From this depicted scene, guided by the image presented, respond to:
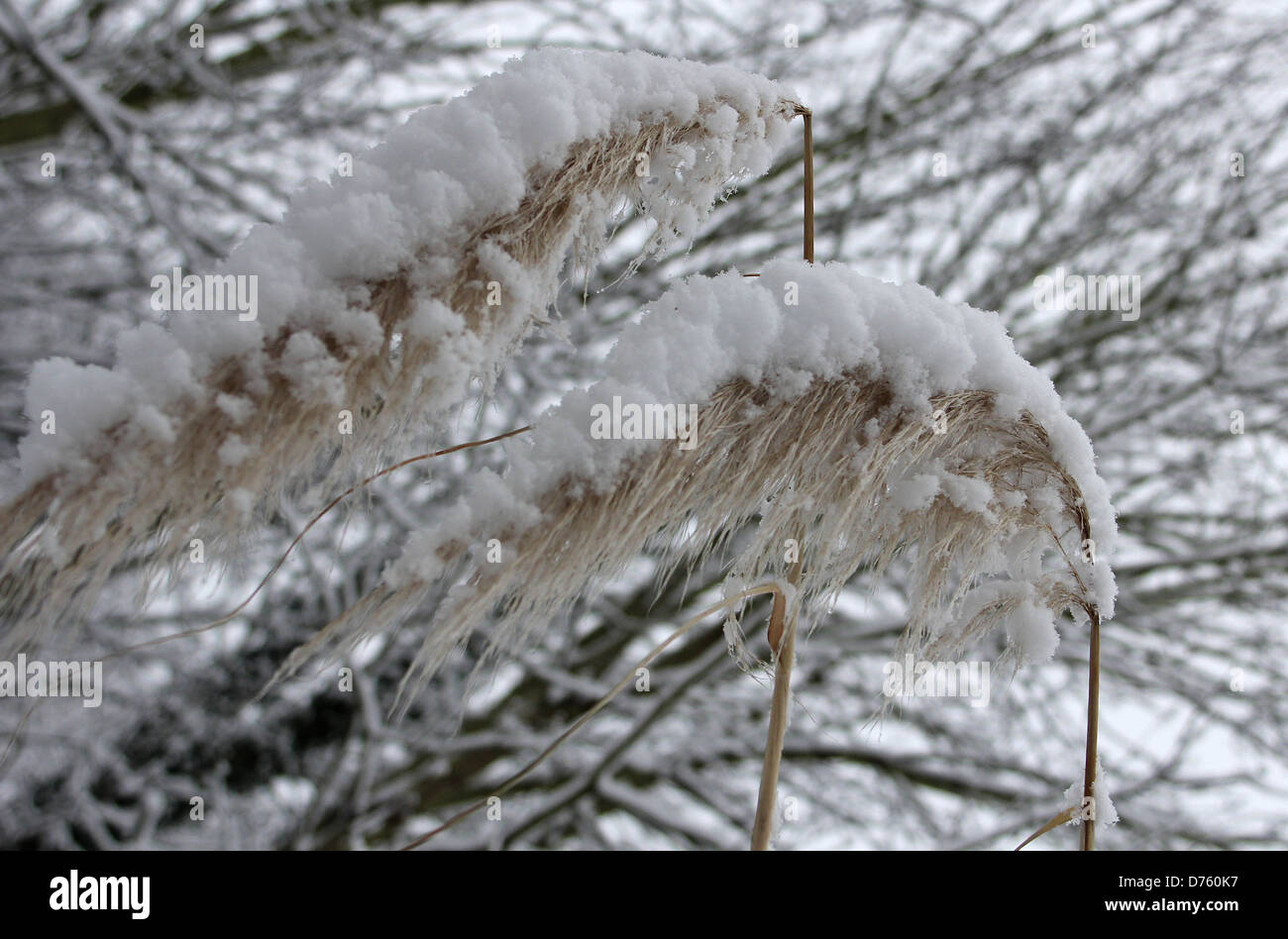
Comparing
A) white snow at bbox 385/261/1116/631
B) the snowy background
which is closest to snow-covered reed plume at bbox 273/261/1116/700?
white snow at bbox 385/261/1116/631

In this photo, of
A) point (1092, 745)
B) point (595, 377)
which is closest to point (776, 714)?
point (1092, 745)

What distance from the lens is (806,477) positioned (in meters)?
0.55

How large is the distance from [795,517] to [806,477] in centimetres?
3

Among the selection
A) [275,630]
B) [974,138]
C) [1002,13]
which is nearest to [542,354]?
[275,630]

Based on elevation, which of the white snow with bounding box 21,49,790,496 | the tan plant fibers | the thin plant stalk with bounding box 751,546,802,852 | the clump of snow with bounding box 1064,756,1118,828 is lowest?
the clump of snow with bounding box 1064,756,1118,828

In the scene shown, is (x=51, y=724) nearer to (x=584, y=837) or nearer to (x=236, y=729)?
(x=236, y=729)

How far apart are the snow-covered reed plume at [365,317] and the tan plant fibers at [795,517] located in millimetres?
100

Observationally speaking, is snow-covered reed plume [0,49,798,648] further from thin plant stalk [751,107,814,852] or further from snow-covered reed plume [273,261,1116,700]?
thin plant stalk [751,107,814,852]

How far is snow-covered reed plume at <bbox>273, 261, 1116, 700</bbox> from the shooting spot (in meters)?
0.46

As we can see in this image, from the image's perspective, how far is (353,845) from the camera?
115 inches

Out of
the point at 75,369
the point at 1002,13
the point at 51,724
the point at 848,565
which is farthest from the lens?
the point at 1002,13

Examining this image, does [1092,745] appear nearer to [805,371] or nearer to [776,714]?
[776,714]

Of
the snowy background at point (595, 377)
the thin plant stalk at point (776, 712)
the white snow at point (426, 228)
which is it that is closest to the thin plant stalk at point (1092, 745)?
the thin plant stalk at point (776, 712)

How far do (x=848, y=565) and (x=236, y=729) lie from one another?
2.86m
